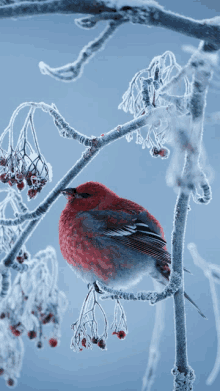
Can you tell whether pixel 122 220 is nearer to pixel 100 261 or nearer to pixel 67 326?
pixel 100 261

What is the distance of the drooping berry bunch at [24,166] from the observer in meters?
0.48

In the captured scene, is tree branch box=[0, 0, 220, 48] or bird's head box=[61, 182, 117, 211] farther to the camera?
bird's head box=[61, 182, 117, 211]

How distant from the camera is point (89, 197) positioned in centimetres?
58

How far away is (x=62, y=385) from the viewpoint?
2.23 ft

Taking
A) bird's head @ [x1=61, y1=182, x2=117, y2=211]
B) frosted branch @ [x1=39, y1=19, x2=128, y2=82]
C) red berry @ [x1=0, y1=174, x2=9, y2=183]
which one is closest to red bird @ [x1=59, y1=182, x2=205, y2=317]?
bird's head @ [x1=61, y1=182, x2=117, y2=211]

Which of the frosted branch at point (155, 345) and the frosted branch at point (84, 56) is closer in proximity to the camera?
the frosted branch at point (84, 56)

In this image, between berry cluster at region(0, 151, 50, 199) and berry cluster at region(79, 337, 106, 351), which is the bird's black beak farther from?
berry cluster at region(79, 337, 106, 351)

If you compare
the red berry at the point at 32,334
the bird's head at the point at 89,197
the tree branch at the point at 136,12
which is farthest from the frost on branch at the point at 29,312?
the tree branch at the point at 136,12

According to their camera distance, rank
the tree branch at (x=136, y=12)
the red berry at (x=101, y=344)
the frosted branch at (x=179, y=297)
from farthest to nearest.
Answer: the red berry at (x=101, y=344) → the frosted branch at (x=179, y=297) → the tree branch at (x=136, y=12)

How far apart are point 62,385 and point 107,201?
16.2 inches

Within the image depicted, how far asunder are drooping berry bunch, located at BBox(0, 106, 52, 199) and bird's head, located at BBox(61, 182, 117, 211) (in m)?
0.08

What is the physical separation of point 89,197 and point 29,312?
0.21 meters

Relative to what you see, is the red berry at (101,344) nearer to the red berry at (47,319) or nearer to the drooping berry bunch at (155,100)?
the red berry at (47,319)

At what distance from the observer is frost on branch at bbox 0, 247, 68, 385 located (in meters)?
0.51
